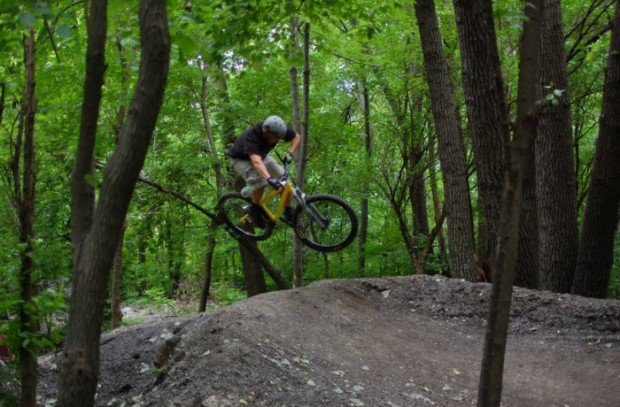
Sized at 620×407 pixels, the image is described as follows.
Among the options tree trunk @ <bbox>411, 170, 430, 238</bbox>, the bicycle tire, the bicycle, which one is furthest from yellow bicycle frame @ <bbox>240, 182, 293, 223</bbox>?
tree trunk @ <bbox>411, 170, 430, 238</bbox>

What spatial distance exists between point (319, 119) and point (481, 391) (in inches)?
454

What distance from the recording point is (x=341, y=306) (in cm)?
764

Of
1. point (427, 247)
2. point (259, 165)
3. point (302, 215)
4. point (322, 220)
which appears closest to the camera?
point (259, 165)

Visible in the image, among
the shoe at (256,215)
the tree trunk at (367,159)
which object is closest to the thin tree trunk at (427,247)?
the tree trunk at (367,159)

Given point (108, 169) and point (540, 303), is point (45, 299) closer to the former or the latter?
point (108, 169)

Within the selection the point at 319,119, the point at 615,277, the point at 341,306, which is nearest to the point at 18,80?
the point at 341,306

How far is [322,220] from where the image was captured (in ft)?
25.9

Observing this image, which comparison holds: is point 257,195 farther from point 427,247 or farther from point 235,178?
point 427,247

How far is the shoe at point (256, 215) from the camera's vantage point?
338 inches

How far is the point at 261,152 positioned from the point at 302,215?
3.80 ft

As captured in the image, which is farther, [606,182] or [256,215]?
[256,215]

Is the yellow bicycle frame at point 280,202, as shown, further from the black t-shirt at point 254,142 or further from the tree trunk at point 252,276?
the tree trunk at point 252,276


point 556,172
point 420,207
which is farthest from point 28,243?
point 420,207

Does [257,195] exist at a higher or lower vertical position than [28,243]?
higher
